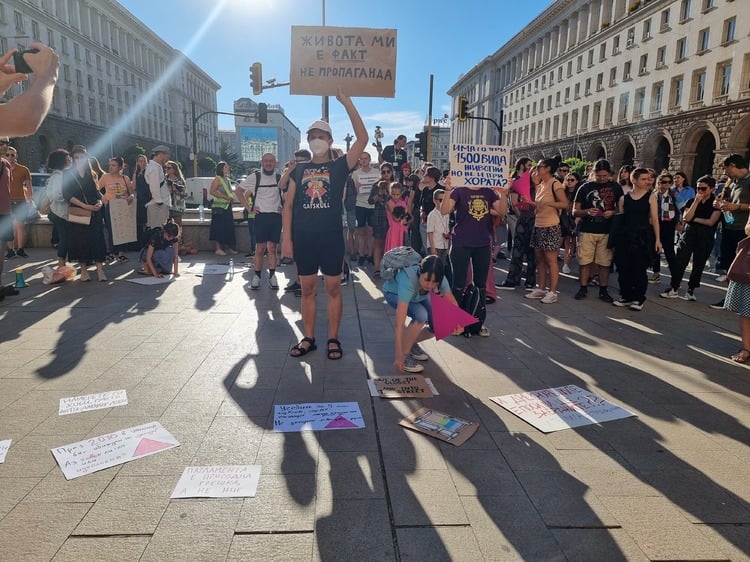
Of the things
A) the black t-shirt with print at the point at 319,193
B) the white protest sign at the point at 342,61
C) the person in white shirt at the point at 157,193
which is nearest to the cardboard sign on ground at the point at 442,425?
the black t-shirt with print at the point at 319,193

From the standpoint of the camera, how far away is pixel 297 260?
4.79m

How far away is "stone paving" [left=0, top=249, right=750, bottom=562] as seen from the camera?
2336mm

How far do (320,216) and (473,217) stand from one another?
6.16 feet

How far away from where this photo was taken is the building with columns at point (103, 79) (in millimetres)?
42906

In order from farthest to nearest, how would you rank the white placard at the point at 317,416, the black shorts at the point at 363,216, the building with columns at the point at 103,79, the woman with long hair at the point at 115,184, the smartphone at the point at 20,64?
the building with columns at the point at 103,79, the black shorts at the point at 363,216, the woman with long hair at the point at 115,184, the white placard at the point at 317,416, the smartphone at the point at 20,64

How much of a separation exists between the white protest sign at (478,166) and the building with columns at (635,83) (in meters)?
27.3

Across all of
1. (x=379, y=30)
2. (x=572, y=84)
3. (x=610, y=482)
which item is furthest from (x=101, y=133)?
(x=610, y=482)

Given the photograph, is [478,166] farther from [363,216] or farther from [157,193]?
[157,193]

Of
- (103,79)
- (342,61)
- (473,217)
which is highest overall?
(103,79)

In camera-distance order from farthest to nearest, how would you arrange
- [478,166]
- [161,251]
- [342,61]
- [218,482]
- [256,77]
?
[256,77], [161,251], [342,61], [478,166], [218,482]

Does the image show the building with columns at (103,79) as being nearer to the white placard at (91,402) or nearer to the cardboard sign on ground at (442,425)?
the white placard at (91,402)

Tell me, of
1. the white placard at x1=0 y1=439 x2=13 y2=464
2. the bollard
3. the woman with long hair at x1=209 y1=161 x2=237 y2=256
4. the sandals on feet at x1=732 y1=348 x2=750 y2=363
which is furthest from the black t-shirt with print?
the woman with long hair at x1=209 y1=161 x2=237 y2=256

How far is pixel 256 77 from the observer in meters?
17.8

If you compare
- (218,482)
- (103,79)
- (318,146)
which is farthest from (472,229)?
(103,79)
